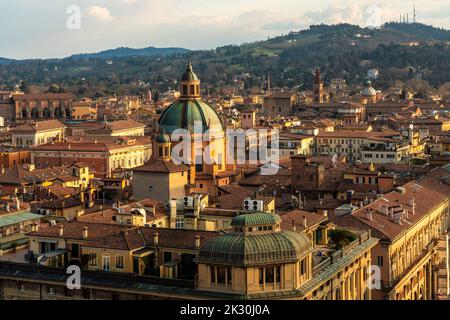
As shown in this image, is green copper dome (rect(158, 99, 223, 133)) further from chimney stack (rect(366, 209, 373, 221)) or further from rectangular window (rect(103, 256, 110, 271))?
rectangular window (rect(103, 256, 110, 271))

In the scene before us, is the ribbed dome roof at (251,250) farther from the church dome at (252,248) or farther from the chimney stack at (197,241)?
the chimney stack at (197,241)

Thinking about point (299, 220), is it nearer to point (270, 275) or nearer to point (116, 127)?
point (270, 275)

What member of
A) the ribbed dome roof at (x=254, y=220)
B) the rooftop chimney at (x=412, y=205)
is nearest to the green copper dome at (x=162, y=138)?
the rooftop chimney at (x=412, y=205)

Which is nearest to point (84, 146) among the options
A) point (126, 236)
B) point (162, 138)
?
point (162, 138)

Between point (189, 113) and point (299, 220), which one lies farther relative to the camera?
point (189, 113)

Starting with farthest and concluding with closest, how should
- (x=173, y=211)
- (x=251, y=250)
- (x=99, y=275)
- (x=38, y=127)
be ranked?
(x=38, y=127), (x=173, y=211), (x=99, y=275), (x=251, y=250)

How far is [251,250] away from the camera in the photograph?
102ft

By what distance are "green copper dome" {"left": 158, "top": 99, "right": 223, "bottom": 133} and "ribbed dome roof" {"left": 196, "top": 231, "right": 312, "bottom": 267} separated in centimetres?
3495

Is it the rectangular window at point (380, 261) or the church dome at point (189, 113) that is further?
the church dome at point (189, 113)

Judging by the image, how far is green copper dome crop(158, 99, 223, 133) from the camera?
Answer: 66812 millimetres

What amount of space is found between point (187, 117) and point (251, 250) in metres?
36.8

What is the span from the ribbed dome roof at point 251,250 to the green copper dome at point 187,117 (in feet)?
115

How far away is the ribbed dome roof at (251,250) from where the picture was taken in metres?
30.8
